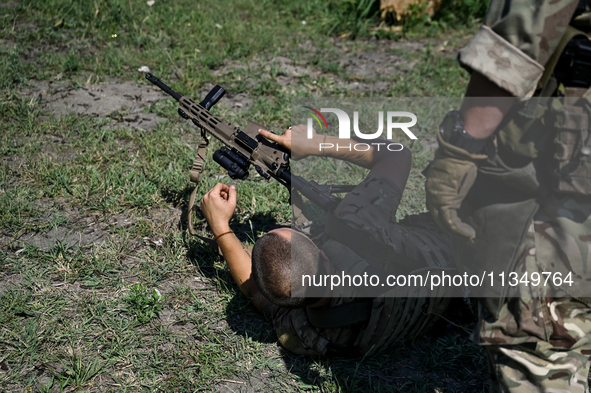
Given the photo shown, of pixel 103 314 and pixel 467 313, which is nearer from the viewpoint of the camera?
pixel 103 314

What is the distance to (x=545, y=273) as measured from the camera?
1.86m

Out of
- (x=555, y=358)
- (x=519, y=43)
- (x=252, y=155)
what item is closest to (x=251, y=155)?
(x=252, y=155)

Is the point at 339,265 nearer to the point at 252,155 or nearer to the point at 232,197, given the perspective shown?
the point at 232,197

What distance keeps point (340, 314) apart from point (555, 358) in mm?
1068

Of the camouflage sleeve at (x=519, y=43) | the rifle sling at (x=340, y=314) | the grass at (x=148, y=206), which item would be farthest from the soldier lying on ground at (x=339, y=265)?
the camouflage sleeve at (x=519, y=43)

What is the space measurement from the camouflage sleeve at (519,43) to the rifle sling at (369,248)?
4.42ft

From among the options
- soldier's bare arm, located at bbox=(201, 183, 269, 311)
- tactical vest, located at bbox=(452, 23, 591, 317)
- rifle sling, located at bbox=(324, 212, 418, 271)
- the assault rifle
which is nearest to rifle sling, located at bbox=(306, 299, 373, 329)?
rifle sling, located at bbox=(324, 212, 418, 271)

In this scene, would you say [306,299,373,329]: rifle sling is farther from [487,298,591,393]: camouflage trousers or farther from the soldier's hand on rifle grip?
[487,298,591,393]: camouflage trousers

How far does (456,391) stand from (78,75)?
4.55m

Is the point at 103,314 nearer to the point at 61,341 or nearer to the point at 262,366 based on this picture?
the point at 61,341

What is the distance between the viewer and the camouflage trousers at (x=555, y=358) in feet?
6.15

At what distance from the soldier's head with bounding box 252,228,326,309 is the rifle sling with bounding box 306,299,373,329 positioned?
0.41 ft

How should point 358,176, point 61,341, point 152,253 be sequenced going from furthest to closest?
point 358,176 → point 152,253 → point 61,341

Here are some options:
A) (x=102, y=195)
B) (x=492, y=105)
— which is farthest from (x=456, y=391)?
(x=102, y=195)
